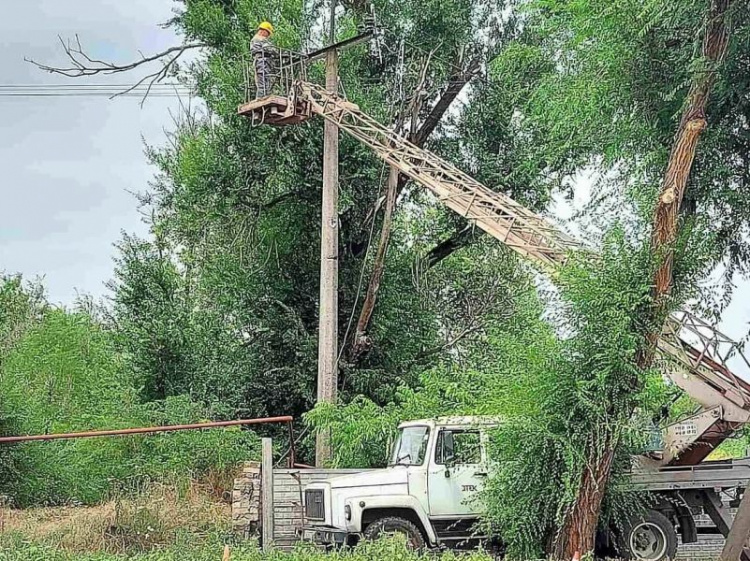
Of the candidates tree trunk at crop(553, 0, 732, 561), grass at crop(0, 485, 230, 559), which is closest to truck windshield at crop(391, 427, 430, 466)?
grass at crop(0, 485, 230, 559)

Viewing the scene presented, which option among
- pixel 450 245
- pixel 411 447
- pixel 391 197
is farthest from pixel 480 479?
pixel 450 245

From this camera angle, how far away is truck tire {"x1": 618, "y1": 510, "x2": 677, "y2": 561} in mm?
10504

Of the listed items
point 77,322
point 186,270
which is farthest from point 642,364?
point 186,270

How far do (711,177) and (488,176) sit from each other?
10.7m

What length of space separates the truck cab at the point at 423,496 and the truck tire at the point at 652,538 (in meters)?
1.93

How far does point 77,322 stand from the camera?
19750mm

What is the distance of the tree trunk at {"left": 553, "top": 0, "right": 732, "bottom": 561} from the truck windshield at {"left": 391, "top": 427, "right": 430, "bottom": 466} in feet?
8.25

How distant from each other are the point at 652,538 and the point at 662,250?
4058 millimetres

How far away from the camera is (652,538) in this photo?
10727mm

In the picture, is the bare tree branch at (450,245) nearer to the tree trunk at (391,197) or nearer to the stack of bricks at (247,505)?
the tree trunk at (391,197)

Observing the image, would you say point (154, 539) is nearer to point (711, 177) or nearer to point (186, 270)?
point (711, 177)

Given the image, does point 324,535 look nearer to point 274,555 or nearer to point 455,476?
point 455,476

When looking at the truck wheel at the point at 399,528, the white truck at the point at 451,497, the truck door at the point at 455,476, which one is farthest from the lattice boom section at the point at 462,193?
the truck wheel at the point at 399,528

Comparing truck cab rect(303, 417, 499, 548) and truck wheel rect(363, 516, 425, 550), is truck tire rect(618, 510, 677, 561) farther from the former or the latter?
truck wheel rect(363, 516, 425, 550)
